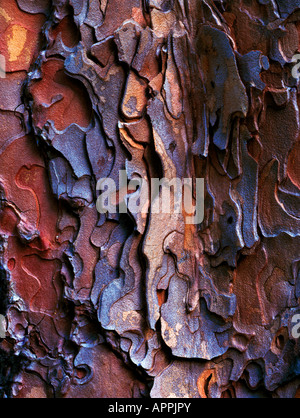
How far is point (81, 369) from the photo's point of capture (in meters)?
0.86

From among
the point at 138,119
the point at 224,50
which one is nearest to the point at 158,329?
the point at 138,119

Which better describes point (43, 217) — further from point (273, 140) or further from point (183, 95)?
point (273, 140)

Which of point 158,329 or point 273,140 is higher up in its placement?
point 273,140

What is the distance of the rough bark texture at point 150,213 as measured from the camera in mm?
860

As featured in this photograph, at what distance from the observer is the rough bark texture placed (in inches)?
33.9

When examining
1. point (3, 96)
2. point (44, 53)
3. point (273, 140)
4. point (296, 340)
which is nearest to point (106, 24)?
point (44, 53)

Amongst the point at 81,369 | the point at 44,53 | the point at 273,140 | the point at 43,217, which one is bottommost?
the point at 81,369

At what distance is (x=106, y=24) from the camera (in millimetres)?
897

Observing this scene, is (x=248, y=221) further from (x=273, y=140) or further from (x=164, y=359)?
(x=164, y=359)

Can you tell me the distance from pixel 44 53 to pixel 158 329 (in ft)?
1.76

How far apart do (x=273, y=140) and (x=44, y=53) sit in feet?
1.46

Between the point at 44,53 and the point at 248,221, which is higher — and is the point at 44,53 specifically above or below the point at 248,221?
above

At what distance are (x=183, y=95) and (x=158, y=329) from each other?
42 cm

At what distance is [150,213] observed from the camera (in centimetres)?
86
